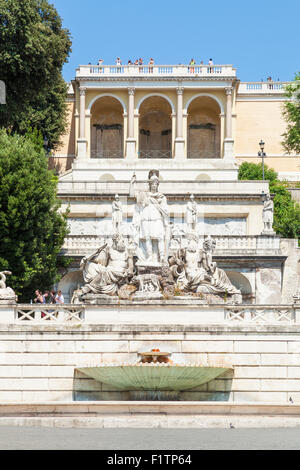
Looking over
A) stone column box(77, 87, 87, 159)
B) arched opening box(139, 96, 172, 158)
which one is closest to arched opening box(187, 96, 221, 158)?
arched opening box(139, 96, 172, 158)

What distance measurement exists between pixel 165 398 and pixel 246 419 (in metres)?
4.13

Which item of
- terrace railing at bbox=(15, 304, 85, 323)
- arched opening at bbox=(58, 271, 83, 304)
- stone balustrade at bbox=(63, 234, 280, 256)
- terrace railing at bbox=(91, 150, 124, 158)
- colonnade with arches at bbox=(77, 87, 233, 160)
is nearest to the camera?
terrace railing at bbox=(15, 304, 85, 323)

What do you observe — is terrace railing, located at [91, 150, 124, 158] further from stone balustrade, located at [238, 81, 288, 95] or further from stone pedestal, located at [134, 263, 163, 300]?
stone pedestal, located at [134, 263, 163, 300]

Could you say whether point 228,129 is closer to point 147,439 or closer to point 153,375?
point 153,375

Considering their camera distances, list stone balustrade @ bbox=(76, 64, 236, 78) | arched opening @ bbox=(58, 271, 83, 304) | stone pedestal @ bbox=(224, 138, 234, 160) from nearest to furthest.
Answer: arched opening @ bbox=(58, 271, 83, 304) < stone pedestal @ bbox=(224, 138, 234, 160) < stone balustrade @ bbox=(76, 64, 236, 78)

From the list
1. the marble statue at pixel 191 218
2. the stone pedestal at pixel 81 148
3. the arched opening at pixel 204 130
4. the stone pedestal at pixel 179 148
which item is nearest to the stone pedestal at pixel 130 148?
the stone pedestal at pixel 179 148

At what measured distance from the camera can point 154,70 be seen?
233 feet

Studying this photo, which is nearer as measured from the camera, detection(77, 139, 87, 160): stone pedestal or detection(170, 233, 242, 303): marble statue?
detection(170, 233, 242, 303): marble statue

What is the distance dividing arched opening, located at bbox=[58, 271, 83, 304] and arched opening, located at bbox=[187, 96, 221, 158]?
116ft

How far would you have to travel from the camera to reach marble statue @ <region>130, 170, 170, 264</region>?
93.8 ft

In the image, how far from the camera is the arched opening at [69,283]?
41559 millimetres

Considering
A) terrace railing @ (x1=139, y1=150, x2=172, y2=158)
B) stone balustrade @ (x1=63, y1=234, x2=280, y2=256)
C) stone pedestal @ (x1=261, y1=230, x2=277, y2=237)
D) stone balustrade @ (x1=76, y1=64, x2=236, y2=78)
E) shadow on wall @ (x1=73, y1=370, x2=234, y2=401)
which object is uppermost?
stone balustrade @ (x1=76, y1=64, x2=236, y2=78)

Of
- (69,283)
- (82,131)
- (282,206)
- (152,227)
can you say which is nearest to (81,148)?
(82,131)
